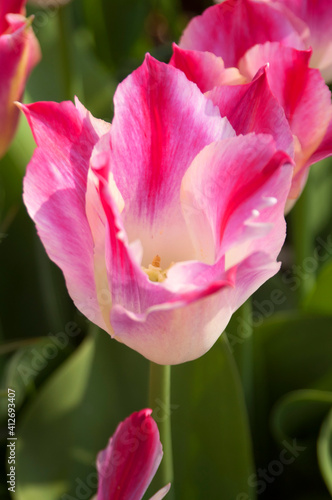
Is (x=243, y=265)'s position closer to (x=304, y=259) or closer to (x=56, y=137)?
(x=56, y=137)

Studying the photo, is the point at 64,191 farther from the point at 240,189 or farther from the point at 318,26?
the point at 318,26

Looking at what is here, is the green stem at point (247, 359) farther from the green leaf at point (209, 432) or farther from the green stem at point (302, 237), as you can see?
the green stem at point (302, 237)

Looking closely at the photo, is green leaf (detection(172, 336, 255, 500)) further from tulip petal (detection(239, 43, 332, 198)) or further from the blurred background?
tulip petal (detection(239, 43, 332, 198))

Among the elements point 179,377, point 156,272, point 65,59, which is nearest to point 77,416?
point 179,377

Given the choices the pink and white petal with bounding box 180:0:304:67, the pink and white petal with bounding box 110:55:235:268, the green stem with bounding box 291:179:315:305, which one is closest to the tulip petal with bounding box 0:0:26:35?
the pink and white petal with bounding box 180:0:304:67

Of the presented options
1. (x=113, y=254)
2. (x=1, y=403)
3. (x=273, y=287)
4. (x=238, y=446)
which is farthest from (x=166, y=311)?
(x=273, y=287)

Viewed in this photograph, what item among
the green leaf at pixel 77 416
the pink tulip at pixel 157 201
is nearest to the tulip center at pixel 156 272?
the pink tulip at pixel 157 201
